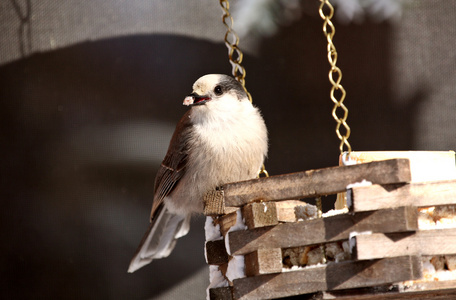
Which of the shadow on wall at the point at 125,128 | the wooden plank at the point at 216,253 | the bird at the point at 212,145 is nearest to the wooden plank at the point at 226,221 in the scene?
the wooden plank at the point at 216,253

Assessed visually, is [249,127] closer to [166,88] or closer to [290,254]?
[290,254]

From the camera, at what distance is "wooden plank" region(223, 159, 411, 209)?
108cm

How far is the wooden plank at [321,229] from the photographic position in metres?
1.08

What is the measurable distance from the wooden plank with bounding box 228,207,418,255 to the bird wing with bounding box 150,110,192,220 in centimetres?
55

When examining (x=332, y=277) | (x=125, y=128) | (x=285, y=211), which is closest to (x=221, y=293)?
(x=285, y=211)

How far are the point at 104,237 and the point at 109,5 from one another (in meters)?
1.09

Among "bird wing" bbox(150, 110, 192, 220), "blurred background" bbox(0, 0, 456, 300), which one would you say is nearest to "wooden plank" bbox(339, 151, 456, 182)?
"bird wing" bbox(150, 110, 192, 220)

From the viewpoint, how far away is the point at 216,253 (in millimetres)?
1438

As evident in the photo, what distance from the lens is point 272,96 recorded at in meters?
2.67

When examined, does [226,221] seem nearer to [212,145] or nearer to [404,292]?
[212,145]

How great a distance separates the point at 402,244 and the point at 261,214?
0.95 ft

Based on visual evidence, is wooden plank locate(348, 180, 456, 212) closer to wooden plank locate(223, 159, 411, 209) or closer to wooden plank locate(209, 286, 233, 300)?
wooden plank locate(223, 159, 411, 209)

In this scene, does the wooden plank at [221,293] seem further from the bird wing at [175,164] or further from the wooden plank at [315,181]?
the bird wing at [175,164]

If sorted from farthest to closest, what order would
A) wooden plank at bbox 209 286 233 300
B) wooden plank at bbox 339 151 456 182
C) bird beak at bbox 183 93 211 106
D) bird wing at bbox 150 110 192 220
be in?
bird wing at bbox 150 110 192 220, bird beak at bbox 183 93 211 106, wooden plank at bbox 209 286 233 300, wooden plank at bbox 339 151 456 182
